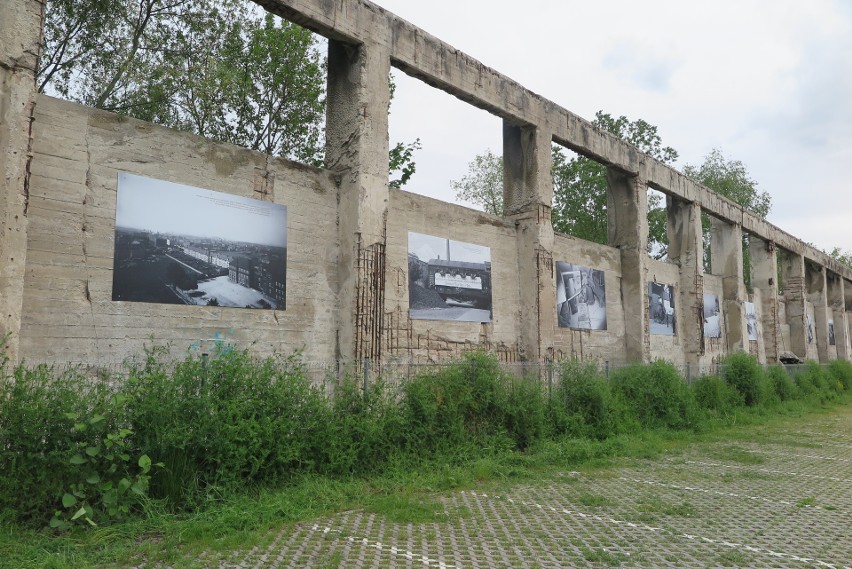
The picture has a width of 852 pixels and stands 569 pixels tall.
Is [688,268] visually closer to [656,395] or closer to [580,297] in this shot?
[580,297]

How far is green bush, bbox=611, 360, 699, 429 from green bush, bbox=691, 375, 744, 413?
4.01 ft

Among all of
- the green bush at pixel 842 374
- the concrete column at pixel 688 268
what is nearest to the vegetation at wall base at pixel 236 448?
the concrete column at pixel 688 268

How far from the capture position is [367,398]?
25.6 ft

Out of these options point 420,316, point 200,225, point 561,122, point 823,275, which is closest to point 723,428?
point 420,316

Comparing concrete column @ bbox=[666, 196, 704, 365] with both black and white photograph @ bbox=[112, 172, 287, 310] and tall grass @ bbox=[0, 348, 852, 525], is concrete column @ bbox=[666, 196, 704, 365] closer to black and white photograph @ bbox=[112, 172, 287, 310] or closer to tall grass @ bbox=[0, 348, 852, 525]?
Answer: tall grass @ bbox=[0, 348, 852, 525]

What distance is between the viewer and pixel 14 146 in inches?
276

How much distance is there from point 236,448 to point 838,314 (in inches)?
1435

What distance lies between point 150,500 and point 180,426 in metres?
0.71

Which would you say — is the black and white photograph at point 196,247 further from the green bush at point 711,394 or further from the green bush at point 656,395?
the green bush at point 711,394

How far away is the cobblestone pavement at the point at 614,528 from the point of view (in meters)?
4.68

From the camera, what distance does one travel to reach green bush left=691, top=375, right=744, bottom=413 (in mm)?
13906

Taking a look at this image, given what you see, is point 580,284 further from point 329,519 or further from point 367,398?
point 329,519

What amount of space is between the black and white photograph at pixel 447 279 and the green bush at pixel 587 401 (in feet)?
8.29

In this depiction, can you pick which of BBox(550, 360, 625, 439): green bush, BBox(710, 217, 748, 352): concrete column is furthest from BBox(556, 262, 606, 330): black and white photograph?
BBox(710, 217, 748, 352): concrete column
